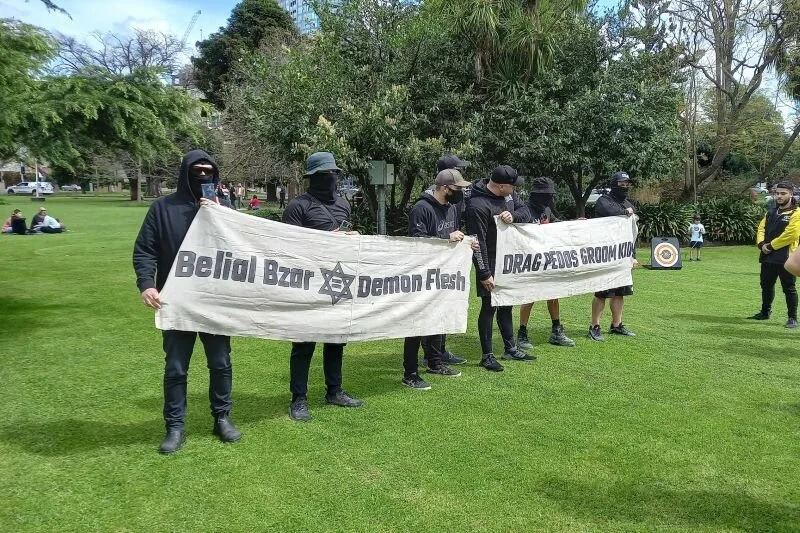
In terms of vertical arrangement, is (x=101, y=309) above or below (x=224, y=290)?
below

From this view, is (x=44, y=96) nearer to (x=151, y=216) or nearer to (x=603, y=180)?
(x=151, y=216)

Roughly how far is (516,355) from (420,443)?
8.37 ft

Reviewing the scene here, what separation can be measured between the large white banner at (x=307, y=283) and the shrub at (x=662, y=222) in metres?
18.0

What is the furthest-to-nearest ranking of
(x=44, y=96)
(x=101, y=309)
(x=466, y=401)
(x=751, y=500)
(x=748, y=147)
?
(x=748, y=147), (x=101, y=309), (x=44, y=96), (x=466, y=401), (x=751, y=500)

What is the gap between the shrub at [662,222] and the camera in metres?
21.8

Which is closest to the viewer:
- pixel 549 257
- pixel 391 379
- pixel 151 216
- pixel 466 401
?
pixel 151 216

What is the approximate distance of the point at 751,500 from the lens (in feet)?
11.8

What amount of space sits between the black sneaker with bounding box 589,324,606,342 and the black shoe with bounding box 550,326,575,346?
0.32 meters

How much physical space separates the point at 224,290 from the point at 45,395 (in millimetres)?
2227

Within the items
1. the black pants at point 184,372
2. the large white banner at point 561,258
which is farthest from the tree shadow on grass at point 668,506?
the large white banner at point 561,258

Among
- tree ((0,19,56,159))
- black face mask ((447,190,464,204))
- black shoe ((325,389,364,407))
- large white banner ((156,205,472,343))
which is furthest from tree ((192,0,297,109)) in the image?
black shoe ((325,389,364,407))

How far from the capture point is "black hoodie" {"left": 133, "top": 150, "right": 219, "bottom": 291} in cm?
413

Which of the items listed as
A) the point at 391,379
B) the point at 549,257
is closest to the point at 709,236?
the point at 549,257

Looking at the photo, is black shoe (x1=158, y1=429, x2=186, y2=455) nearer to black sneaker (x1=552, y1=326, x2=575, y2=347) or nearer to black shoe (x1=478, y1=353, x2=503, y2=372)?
black shoe (x1=478, y1=353, x2=503, y2=372)
